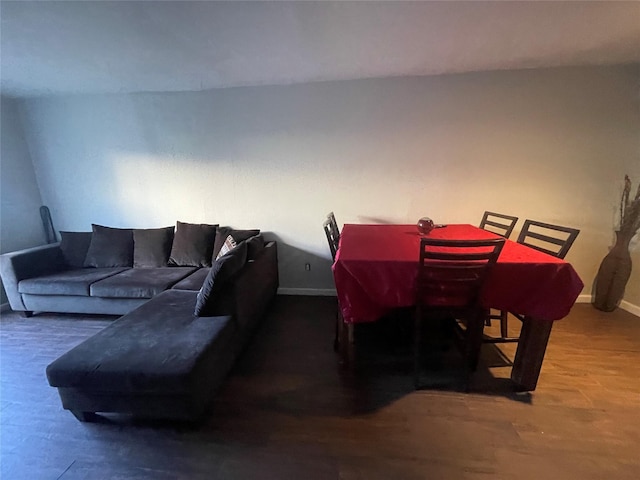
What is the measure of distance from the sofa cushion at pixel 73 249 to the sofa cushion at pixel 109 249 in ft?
0.26

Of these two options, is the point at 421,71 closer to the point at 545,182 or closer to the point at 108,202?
the point at 545,182

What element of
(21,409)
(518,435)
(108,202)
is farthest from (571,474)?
(108,202)

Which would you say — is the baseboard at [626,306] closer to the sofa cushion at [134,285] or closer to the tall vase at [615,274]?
the tall vase at [615,274]

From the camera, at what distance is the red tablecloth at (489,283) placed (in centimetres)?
167

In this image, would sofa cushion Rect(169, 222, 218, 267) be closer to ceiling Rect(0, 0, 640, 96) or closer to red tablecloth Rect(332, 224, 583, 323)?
ceiling Rect(0, 0, 640, 96)

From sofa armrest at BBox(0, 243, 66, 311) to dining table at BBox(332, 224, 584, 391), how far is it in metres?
3.44

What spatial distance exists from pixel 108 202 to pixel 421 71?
13.2ft

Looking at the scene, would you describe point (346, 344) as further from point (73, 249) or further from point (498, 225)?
point (73, 249)

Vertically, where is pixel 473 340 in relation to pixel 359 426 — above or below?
above

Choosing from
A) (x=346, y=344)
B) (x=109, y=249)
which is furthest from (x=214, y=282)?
(x=109, y=249)

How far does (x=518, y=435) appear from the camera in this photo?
1546 millimetres

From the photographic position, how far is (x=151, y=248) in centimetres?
330

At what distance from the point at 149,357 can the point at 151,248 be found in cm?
204

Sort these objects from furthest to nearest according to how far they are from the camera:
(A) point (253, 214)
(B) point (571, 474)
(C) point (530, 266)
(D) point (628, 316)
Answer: (A) point (253, 214), (D) point (628, 316), (C) point (530, 266), (B) point (571, 474)
